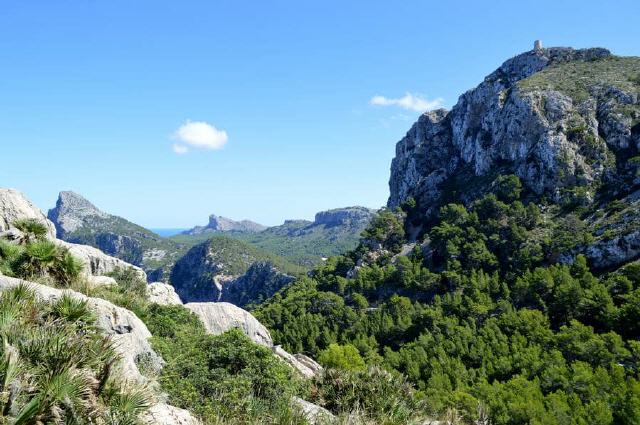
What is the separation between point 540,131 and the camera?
93625mm

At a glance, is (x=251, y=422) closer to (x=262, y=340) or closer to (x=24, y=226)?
(x=24, y=226)

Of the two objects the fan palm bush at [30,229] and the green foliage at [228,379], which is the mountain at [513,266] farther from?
the fan palm bush at [30,229]

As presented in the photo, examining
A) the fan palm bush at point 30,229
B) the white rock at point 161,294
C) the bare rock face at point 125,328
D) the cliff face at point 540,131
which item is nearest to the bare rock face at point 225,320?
the white rock at point 161,294

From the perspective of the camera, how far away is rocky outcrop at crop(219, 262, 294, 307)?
538ft

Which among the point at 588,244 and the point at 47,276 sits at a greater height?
the point at 588,244

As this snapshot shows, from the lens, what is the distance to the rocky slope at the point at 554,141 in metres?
79.0

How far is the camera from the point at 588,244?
6756 centimetres

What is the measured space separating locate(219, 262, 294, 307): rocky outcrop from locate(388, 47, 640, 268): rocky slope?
68.5 metres

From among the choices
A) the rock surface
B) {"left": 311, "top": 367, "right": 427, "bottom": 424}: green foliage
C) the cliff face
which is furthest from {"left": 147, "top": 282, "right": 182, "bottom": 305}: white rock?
the cliff face

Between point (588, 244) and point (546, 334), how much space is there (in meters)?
22.0

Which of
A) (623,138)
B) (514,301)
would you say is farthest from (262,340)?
(623,138)

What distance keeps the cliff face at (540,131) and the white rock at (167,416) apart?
91671 millimetres

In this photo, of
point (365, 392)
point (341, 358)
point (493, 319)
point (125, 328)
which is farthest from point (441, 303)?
point (125, 328)

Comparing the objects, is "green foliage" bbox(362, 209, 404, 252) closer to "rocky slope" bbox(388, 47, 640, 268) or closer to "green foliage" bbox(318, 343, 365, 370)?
"rocky slope" bbox(388, 47, 640, 268)
